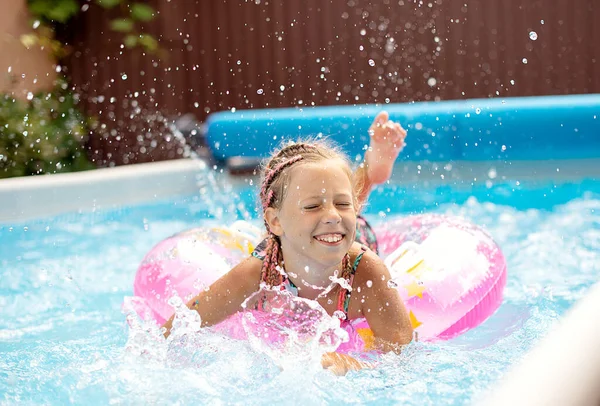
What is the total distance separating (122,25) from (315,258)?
5.95 m

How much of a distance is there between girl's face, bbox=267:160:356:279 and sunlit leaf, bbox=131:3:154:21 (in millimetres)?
5759

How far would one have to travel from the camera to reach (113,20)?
7938mm

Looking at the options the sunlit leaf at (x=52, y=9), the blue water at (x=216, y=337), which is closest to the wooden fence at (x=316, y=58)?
the sunlit leaf at (x=52, y=9)

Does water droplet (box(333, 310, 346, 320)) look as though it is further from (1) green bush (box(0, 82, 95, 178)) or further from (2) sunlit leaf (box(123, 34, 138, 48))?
(2) sunlit leaf (box(123, 34, 138, 48))

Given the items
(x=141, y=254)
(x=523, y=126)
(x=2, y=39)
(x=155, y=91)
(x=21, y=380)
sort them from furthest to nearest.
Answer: (x=155, y=91), (x=2, y=39), (x=523, y=126), (x=141, y=254), (x=21, y=380)

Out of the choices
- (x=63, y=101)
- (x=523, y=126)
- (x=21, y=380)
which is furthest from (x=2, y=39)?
(x=21, y=380)

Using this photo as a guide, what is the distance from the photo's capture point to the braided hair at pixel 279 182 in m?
2.46

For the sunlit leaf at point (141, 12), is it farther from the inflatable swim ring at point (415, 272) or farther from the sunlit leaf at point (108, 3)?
the inflatable swim ring at point (415, 272)

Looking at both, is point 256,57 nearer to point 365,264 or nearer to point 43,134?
point 43,134

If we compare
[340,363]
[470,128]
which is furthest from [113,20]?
[340,363]

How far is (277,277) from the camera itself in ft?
8.23

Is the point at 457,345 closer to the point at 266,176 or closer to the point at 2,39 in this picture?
the point at 266,176

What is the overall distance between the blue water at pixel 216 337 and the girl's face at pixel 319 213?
1.06 feet

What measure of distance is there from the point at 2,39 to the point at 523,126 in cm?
439
